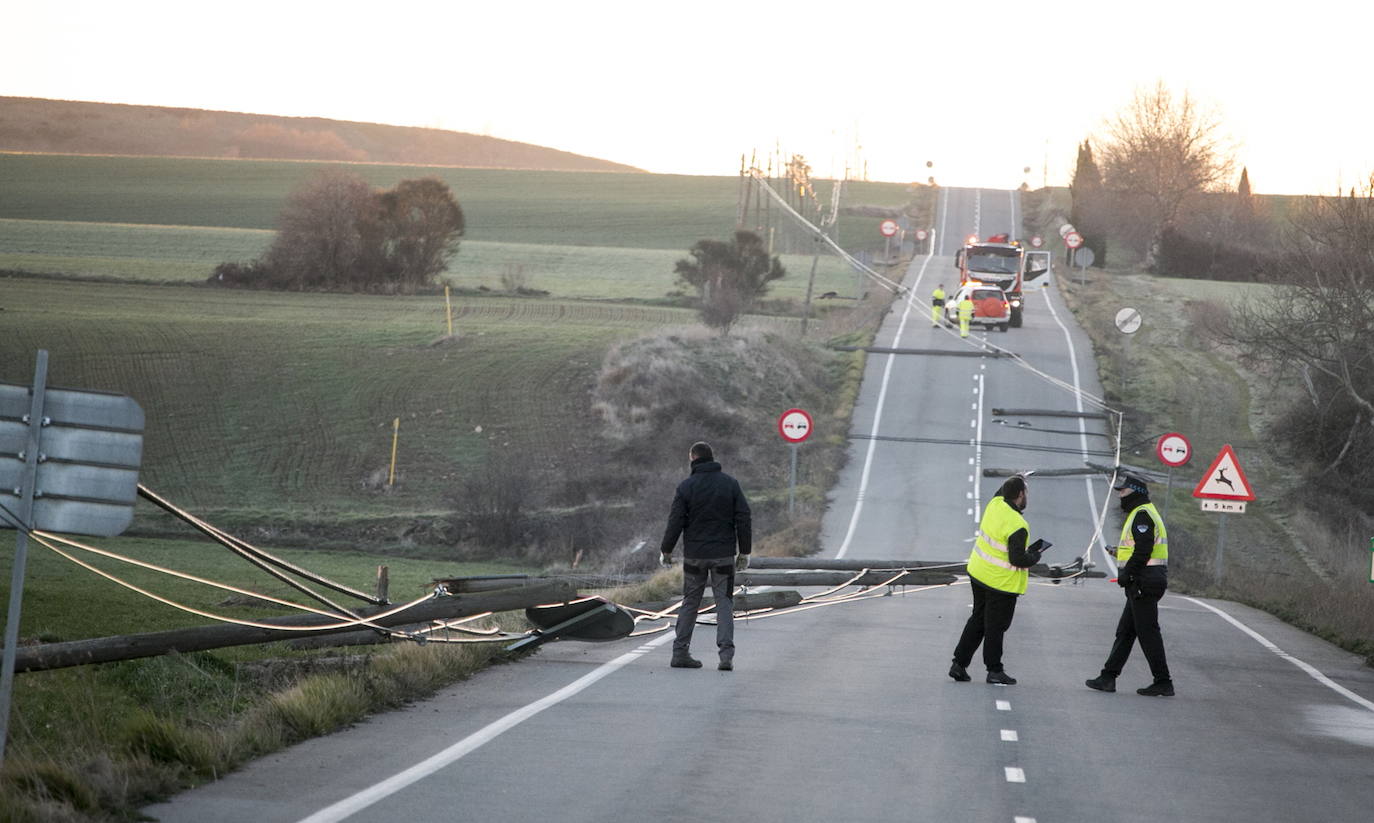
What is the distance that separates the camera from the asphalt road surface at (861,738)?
7332 mm

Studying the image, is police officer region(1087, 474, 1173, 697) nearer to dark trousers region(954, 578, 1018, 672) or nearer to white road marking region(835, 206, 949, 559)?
dark trousers region(954, 578, 1018, 672)

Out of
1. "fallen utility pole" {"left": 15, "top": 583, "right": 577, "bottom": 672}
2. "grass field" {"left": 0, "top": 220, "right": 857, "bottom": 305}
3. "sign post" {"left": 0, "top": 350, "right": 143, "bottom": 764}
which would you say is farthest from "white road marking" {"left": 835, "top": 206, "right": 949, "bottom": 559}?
"sign post" {"left": 0, "top": 350, "right": 143, "bottom": 764}

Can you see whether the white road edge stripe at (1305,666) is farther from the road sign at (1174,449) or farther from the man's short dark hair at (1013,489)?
the road sign at (1174,449)

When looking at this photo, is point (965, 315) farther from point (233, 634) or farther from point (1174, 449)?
point (233, 634)

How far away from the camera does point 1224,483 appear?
79.9 ft

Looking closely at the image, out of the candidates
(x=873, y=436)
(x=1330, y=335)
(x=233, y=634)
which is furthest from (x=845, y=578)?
(x=1330, y=335)

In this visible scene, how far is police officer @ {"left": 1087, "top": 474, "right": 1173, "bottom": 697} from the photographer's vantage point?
39.8 feet

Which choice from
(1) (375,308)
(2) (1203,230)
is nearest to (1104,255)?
(2) (1203,230)

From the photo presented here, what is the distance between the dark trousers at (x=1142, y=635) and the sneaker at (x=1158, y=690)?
47 mm

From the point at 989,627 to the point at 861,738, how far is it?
306 centimetres

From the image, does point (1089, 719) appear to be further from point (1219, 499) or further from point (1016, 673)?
point (1219, 499)

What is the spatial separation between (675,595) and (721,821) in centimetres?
1136

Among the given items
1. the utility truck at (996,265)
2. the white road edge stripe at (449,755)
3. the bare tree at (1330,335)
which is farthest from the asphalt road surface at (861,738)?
the utility truck at (996,265)

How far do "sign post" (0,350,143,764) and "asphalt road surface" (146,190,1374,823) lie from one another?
146cm
